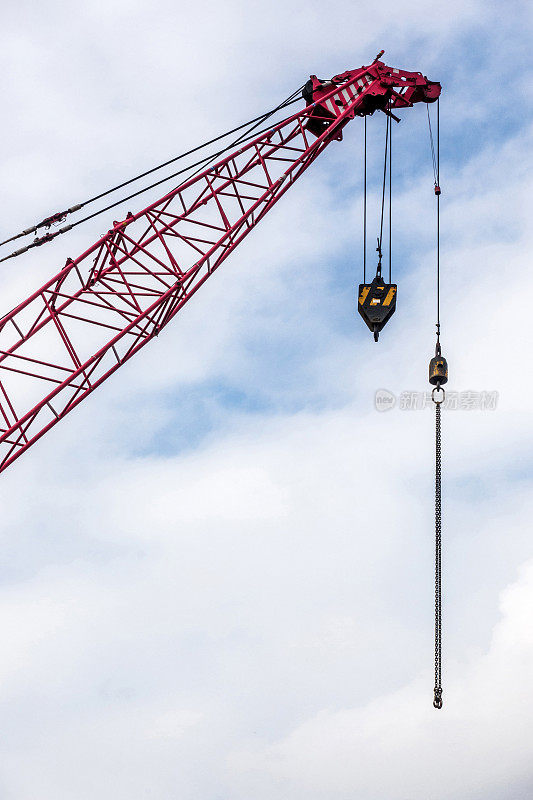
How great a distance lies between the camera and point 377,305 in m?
42.2

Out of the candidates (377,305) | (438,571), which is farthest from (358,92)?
(438,571)

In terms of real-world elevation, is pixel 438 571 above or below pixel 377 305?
below

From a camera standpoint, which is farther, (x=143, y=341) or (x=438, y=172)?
(x=438, y=172)

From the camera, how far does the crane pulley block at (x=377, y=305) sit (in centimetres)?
4212

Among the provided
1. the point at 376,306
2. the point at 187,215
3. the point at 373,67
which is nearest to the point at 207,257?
the point at 187,215

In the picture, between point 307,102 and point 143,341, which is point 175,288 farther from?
point 307,102

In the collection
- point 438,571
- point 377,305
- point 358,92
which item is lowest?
point 438,571

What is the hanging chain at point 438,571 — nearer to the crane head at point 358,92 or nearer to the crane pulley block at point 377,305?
the crane pulley block at point 377,305

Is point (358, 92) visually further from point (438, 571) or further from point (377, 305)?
point (438, 571)

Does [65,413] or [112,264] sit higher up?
[112,264]

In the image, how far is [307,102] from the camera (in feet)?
148

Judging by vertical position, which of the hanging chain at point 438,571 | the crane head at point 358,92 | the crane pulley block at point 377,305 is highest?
the crane head at point 358,92

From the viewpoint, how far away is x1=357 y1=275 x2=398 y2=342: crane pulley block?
4212 cm

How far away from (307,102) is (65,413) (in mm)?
13211
